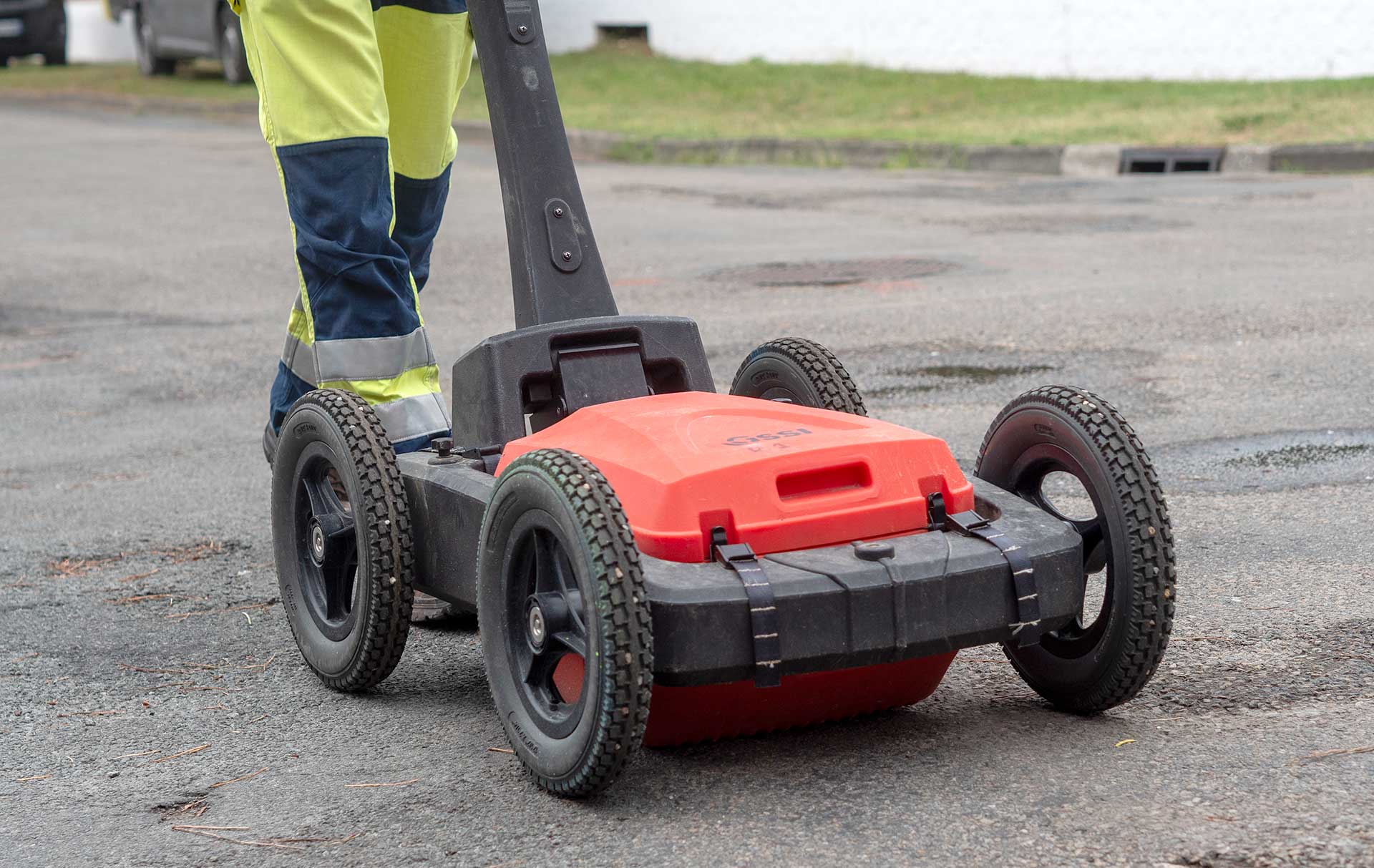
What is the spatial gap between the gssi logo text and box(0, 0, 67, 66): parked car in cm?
2365

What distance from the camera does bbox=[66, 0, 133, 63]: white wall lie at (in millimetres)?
26984

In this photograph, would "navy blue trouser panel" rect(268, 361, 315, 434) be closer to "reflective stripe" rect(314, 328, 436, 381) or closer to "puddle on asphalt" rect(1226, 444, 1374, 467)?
"reflective stripe" rect(314, 328, 436, 381)

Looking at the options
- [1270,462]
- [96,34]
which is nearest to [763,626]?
[1270,462]

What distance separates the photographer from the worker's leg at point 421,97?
3.29m

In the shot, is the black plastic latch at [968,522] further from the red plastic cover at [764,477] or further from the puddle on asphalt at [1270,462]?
the puddle on asphalt at [1270,462]

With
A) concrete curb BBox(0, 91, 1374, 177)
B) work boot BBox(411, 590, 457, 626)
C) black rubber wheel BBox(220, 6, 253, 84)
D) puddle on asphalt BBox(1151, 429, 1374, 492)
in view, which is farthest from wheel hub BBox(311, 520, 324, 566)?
black rubber wheel BBox(220, 6, 253, 84)

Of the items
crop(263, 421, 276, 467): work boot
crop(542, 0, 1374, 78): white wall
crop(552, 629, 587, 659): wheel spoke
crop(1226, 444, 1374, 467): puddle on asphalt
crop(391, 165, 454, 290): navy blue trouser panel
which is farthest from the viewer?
crop(542, 0, 1374, 78): white wall

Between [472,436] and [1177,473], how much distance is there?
73.2 inches

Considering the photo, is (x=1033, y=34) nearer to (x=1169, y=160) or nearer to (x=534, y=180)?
(x=1169, y=160)

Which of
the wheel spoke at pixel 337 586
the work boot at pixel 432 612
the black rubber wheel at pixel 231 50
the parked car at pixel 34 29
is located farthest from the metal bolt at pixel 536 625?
the parked car at pixel 34 29

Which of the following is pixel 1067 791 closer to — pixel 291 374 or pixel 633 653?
pixel 633 653

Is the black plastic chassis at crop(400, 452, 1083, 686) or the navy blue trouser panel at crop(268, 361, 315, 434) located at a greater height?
the navy blue trouser panel at crop(268, 361, 315, 434)

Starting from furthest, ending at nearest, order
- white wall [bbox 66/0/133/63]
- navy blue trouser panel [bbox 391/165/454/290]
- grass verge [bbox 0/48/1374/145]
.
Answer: white wall [bbox 66/0/133/63] < grass verge [bbox 0/48/1374/145] < navy blue trouser panel [bbox 391/165/454/290]

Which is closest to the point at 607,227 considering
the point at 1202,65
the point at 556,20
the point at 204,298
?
the point at 204,298
